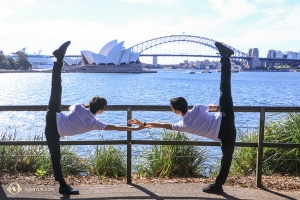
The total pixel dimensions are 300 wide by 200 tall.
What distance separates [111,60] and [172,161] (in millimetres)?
111798

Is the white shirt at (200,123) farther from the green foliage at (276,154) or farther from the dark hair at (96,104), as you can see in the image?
the green foliage at (276,154)

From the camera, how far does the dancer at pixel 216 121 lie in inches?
182

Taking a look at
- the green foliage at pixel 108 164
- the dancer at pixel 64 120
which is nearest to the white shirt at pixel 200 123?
the dancer at pixel 64 120

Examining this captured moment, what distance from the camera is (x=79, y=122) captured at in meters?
4.62

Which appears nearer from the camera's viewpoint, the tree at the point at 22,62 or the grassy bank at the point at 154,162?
the grassy bank at the point at 154,162

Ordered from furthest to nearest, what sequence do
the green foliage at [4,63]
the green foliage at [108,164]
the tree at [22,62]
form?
the tree at [22,62] → the green foliage at [4,63] → the green foliage at [108,164]

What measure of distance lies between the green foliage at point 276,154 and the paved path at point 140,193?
1125 millimetres

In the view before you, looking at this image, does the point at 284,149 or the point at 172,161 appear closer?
the point at 172,161

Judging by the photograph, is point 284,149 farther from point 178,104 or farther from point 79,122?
point 79,122

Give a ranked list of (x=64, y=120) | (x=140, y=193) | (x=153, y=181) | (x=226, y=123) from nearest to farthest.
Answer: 1. (x=64, y=120)
2. (x=226, y=123)
3. (x=140, y=193)
4. (x=153, y=181)

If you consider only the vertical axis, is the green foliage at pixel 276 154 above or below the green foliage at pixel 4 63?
below

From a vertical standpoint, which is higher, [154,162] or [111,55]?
[111,55]

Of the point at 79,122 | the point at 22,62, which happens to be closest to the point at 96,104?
the point at 79,122

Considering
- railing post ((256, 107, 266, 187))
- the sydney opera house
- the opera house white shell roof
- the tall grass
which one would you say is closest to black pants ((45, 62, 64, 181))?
the tall grass
